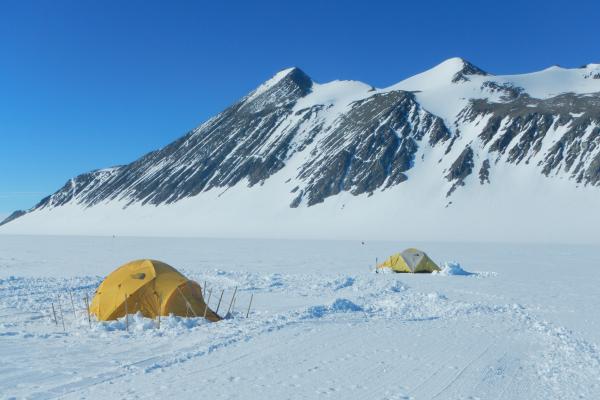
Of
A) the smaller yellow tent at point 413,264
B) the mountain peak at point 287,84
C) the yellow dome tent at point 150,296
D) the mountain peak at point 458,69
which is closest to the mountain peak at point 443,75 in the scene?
the mountain peak at point 458,69

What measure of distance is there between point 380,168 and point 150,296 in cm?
10899

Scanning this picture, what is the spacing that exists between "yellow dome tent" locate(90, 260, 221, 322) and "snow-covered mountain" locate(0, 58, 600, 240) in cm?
7755

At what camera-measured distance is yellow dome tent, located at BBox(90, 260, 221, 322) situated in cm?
1531

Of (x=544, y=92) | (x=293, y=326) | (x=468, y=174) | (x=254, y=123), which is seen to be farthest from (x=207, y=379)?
(x=254, y=123)

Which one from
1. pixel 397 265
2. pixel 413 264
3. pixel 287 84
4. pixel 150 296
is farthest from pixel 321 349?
pixel 287 84

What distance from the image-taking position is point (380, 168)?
399 feet

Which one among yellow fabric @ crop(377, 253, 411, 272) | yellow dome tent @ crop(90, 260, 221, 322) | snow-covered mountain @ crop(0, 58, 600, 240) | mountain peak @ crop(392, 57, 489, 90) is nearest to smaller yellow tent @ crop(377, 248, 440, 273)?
yellow fabric @ crop(377, 253, 411, 272)

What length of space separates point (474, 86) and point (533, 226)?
217ft

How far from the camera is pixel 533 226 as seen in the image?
8869cm

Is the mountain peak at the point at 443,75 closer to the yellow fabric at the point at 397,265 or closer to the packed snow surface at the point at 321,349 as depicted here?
the yellow fabric at the point at 397,265

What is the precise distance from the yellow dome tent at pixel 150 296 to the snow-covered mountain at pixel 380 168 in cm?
7755

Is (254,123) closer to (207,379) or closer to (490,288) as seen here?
(490,288)

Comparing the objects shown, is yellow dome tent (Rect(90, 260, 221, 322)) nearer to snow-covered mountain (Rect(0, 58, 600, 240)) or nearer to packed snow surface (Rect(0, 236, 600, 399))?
packed snow surface (Rect(0, 236, 600, 399))

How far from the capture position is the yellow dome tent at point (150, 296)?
603 inches
